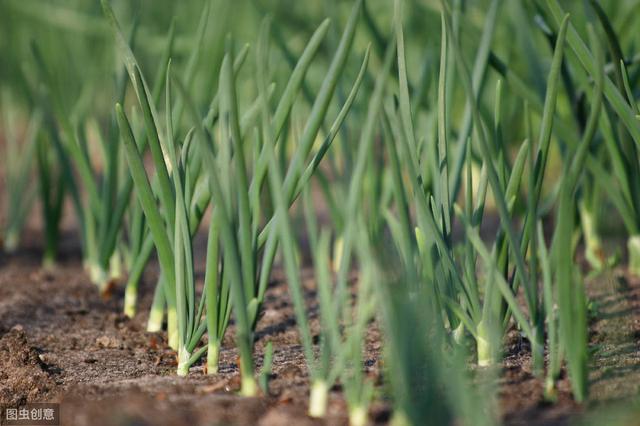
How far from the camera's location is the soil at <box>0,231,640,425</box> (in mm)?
1121

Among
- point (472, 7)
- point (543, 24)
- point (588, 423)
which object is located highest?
point (472, 7)

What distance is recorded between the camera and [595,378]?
126 cm

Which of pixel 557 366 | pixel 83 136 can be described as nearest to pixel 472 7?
pixel 83 136

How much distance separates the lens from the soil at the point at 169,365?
112cm

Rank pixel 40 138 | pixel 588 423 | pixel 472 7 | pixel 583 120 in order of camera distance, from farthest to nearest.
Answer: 1. pixel 472 7
2. pixel 40 138
3. pixel 583 120
4. pixel 588 423

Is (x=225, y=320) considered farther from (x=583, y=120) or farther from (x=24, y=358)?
(x=583, y=120)

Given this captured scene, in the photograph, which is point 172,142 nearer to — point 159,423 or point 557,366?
point 159,423

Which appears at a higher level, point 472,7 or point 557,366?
point 472,7

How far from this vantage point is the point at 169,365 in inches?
59.2

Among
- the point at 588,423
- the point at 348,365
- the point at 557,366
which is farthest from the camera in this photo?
the point at 348,365

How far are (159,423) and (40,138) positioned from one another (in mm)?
1547

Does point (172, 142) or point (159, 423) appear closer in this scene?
point (159, 423)

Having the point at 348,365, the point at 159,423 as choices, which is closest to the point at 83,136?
the point at 348,365

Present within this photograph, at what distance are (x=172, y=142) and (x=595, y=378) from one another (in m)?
0.77
